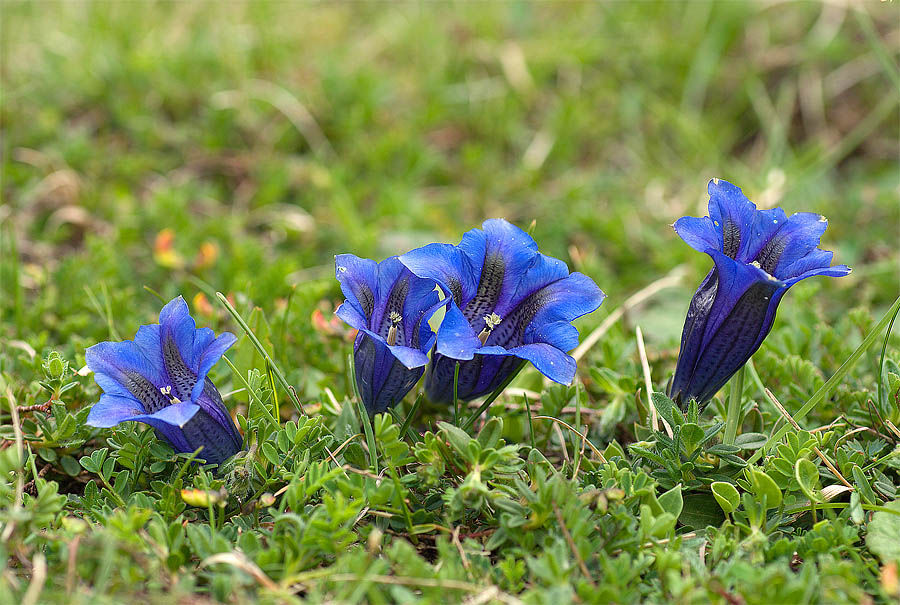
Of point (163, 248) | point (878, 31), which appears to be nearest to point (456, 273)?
point (163, 248)

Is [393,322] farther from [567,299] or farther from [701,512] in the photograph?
[701,512]

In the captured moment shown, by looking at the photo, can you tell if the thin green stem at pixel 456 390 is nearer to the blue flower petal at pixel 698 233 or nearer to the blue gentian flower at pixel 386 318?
the blue gentian flower at pixel 386 318

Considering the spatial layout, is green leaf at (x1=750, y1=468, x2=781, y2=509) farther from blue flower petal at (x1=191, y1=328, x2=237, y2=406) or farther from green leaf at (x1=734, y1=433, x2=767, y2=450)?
blue flower petal at (x1=191, y1=328, x2=237, y2=406)

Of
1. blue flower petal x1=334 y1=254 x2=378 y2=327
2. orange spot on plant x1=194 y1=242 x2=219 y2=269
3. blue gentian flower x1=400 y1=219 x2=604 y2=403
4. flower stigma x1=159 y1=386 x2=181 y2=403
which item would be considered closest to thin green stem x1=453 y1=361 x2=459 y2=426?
blue gentian flower x1=400 y1=219 x2=604 y2=403

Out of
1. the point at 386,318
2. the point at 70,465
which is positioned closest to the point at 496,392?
the point at 386,318

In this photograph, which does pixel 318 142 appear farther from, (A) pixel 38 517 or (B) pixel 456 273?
(A) pixel 38 517

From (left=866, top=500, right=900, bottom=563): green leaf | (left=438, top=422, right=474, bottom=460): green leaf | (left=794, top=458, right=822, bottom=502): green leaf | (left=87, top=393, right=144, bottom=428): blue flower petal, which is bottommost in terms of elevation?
(left=866, top=500, right=900, bottom=563): green leaf
